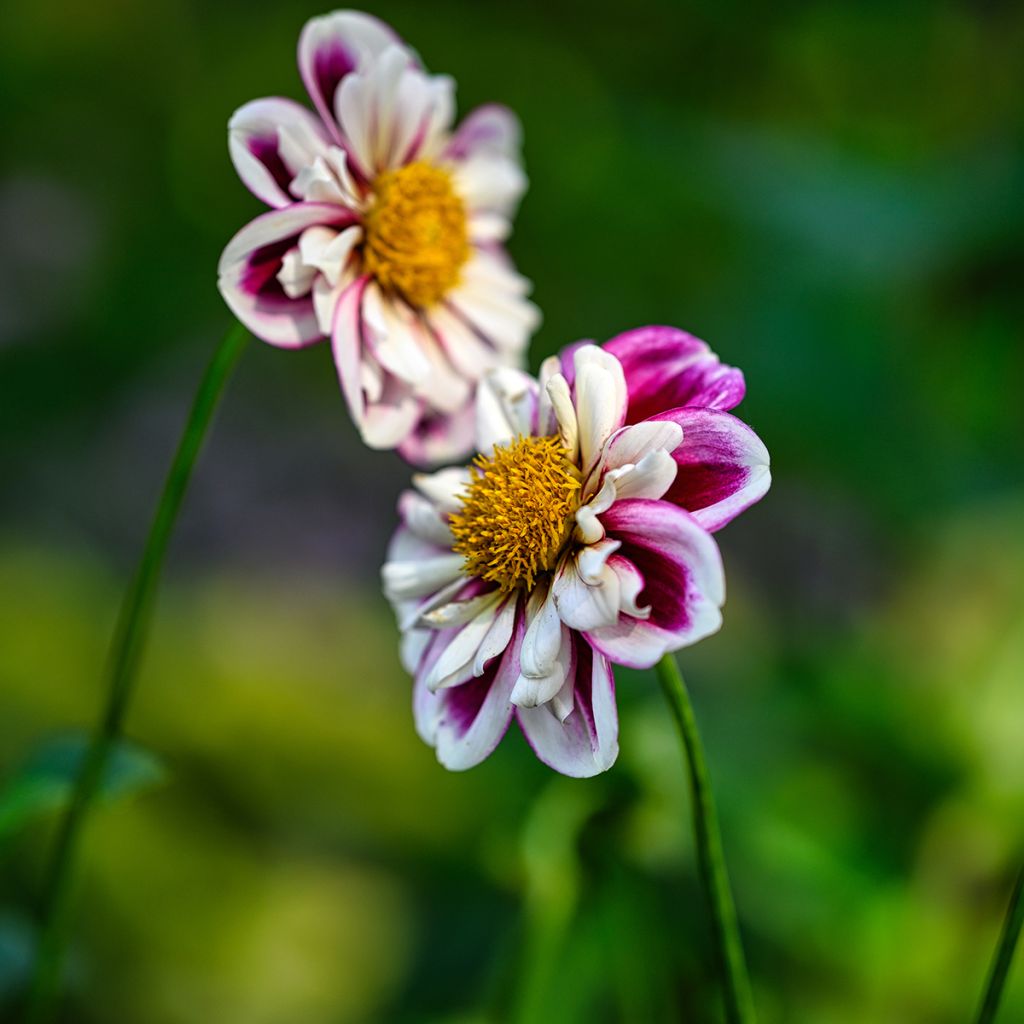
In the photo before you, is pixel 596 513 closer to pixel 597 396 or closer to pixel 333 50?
pixel 597 396

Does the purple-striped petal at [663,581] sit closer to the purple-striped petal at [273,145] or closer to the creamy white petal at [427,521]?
the creamy white petal at [427,521]

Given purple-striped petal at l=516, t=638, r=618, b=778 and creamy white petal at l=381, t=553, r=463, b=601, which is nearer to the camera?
purple-striped petal at l=516, t=638, r=618, b=778

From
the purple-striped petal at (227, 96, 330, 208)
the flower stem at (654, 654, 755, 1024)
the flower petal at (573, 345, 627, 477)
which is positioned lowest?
the flower stem at (654, 654, 755, 1024)

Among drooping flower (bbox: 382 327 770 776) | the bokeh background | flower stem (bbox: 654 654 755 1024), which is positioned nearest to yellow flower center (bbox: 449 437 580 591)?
drooping flower (bbox: 382 327 770 776)

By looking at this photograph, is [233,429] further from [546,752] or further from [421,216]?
[546,752]

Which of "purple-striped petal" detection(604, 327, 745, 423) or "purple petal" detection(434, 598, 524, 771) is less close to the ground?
"purple-striped petal" detection(604, 327, 745, 423)

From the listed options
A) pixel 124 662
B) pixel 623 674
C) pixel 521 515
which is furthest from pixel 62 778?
pixel 623 674

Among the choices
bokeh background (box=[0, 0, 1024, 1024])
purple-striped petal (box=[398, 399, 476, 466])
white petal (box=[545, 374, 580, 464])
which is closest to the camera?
white petal (box=[545, 374, 580, 464])

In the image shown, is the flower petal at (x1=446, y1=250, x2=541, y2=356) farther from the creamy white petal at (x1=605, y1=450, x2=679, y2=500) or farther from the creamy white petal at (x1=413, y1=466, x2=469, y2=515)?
the creamy white petal at (x1=605, y1=450, x2=679, y2=500)
